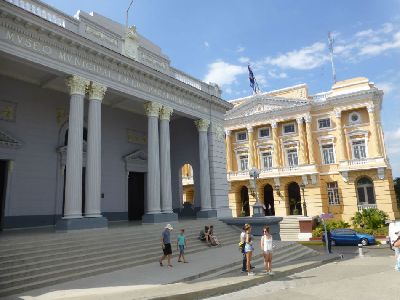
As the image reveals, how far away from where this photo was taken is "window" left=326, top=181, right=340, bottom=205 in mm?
36303

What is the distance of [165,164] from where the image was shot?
19125mm

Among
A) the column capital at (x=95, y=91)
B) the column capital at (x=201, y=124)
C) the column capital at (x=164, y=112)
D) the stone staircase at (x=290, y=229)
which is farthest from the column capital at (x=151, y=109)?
the stone staircase at (x=290, y=229)

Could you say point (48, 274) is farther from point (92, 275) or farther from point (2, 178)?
point (2, 178)

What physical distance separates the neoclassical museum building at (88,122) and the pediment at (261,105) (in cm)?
Answer: 1753

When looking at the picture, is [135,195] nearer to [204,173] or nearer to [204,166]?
[204,173]

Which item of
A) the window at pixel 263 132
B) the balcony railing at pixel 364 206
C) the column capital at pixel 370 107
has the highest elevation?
the column capital at pixel 370 107

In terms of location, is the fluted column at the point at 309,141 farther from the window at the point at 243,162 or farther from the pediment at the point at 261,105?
the window at the point at 243,162

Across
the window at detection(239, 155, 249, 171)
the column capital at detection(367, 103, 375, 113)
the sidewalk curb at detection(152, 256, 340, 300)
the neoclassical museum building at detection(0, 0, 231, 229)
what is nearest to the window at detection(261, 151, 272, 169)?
the window at detection(239, 155, 249, 171)

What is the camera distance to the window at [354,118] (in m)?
36.3

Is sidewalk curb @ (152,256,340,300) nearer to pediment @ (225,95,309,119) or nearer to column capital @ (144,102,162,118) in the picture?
column capital @ (144,102,162,118)

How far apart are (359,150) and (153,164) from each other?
2633 cm

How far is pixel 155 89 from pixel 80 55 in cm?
486

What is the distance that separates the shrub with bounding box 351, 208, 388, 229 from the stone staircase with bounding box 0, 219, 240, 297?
832 inches

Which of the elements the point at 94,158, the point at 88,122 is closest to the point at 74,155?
the point at 94,158
